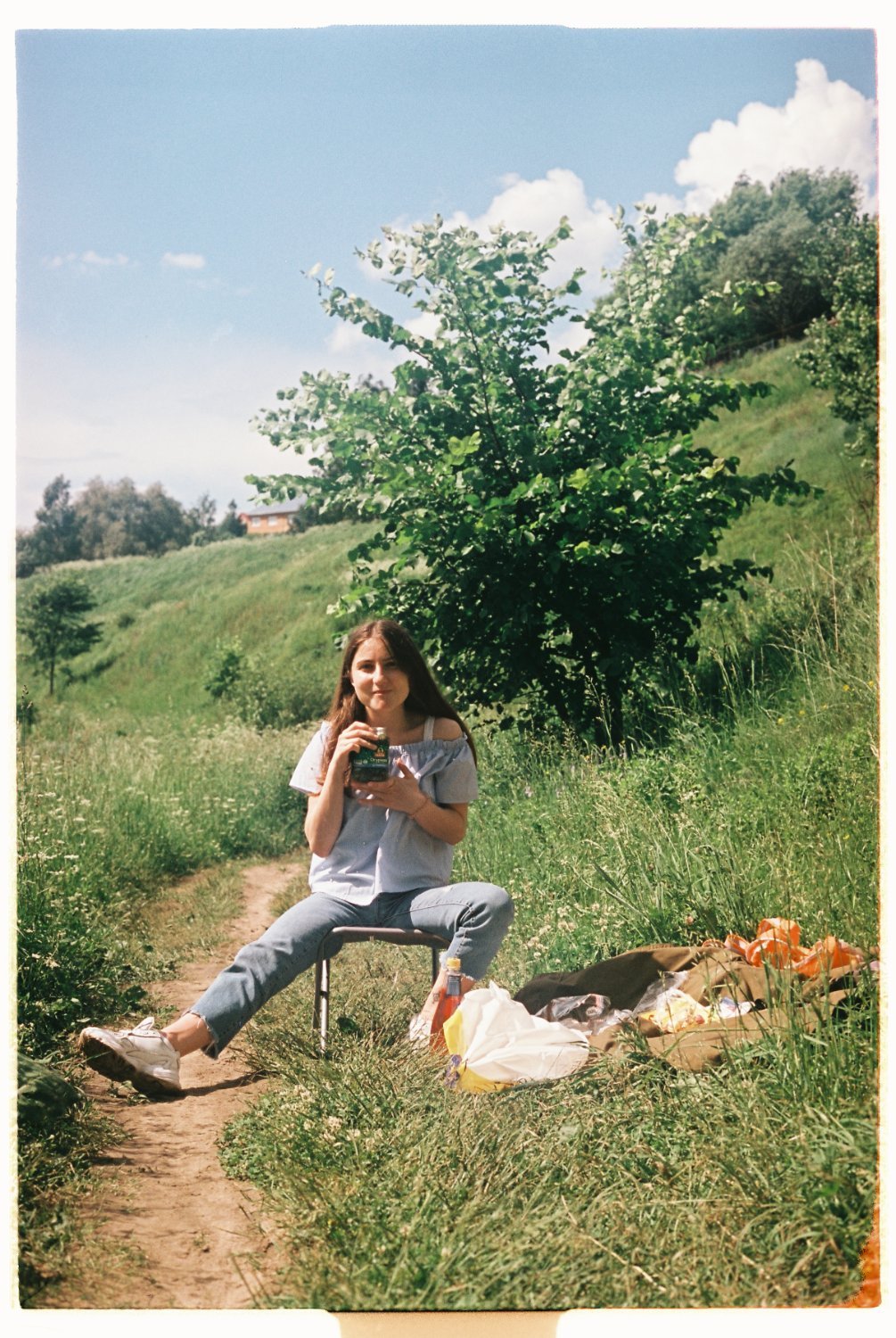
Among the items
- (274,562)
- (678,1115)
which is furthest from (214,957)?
(274,562)

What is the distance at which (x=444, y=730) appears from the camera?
343cm

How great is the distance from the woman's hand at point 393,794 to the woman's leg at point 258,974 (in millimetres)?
321

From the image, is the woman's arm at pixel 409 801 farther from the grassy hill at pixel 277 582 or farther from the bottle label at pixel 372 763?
the grassy hill at pixel 277 582

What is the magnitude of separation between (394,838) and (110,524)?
125 inches

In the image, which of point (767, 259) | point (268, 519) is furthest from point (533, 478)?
point (268, 519)

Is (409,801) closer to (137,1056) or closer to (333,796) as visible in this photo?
(333,796)

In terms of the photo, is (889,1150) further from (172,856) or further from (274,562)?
(274,562)

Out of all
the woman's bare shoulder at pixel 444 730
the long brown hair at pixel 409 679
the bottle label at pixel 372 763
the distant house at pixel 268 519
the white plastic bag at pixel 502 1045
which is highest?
the distant house at pixel 268 519

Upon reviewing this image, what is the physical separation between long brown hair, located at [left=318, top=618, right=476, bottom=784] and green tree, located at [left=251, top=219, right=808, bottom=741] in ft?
4.84

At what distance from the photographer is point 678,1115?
8.24ft

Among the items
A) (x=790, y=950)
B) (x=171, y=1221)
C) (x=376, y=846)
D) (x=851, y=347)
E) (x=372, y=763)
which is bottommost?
(x=171, y=1221)

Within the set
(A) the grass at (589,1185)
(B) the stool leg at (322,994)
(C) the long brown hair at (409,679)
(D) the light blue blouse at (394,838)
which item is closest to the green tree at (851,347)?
(C) the long brown hair at (409,679)

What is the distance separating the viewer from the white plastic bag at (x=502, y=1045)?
9.20ft

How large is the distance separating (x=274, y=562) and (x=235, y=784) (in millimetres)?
2711
